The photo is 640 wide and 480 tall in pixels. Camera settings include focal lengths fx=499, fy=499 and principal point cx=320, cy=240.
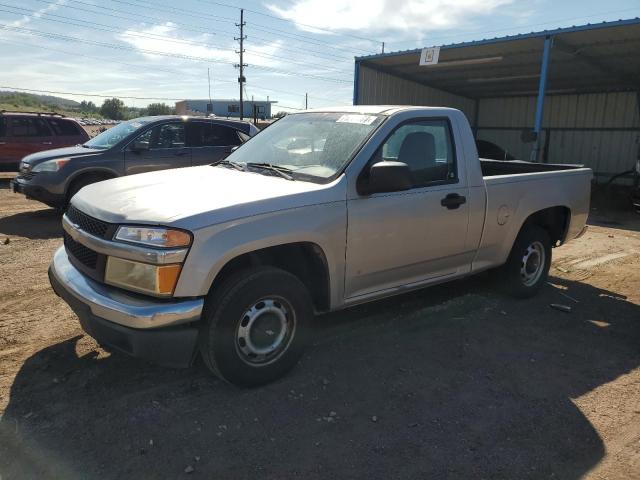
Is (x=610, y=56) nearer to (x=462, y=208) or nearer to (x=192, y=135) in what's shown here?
(x=192, y=135)

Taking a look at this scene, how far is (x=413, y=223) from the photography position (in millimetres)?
3871

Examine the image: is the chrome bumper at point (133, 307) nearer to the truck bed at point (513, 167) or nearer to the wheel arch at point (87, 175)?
the truck bed at point (513, 167)

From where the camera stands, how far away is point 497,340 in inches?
169

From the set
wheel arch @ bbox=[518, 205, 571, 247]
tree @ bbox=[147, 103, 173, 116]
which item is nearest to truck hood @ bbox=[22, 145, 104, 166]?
wheel arch @ bbox=[518, 205, 571, 247]

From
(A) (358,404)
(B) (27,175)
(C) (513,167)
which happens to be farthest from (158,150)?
(A) (358,404)

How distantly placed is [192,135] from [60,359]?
6336mm

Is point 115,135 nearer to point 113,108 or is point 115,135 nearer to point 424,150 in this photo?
point 424,150

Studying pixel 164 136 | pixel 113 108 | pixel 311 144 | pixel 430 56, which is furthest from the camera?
pixel 113 108

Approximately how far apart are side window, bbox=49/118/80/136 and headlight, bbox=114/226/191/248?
12336 millimetres

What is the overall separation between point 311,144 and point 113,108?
9589cm

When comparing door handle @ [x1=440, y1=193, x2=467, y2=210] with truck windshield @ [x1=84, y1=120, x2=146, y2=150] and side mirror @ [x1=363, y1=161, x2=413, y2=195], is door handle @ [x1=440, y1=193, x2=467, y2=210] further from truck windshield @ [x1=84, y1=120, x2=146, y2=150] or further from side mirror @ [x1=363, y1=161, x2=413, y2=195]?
truck windshield @ [x1=84, y1=120, x2=146, y2=150]

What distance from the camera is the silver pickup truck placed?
2832 millimetres

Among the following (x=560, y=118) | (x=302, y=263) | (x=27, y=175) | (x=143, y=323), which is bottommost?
(x=143, y=323)

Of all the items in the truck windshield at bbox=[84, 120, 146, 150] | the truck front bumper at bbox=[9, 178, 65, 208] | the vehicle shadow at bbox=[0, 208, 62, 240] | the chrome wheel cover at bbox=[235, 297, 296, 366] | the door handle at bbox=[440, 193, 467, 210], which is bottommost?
the vehicle shadow at bbox=[0, 208, 62, 240]
